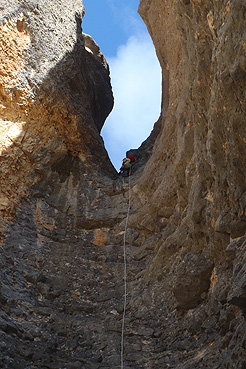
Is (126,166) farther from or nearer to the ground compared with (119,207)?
farther from the ground

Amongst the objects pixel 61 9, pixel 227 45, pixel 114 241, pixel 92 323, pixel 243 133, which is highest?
pixel 61 9

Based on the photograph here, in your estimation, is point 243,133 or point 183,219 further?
point 183,219

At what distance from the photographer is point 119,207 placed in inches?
414

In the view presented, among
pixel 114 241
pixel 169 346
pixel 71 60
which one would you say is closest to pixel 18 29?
pixel 71 60

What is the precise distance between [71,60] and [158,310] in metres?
7.67

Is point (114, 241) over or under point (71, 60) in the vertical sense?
under

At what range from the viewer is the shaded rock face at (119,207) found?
5812mm

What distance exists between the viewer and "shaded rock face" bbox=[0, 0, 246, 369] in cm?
581

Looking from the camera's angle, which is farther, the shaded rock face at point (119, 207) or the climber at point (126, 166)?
the climber at point (126, 166)

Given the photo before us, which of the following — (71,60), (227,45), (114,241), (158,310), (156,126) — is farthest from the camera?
(156,126)

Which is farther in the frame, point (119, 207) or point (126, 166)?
point (126, 166)

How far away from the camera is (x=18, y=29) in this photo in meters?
11.4

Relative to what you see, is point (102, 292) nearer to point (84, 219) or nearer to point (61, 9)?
point (84, 219)

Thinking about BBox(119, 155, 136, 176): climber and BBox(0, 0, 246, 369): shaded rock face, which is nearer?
BBox(0, 0, 246, 369): shaded rock face
